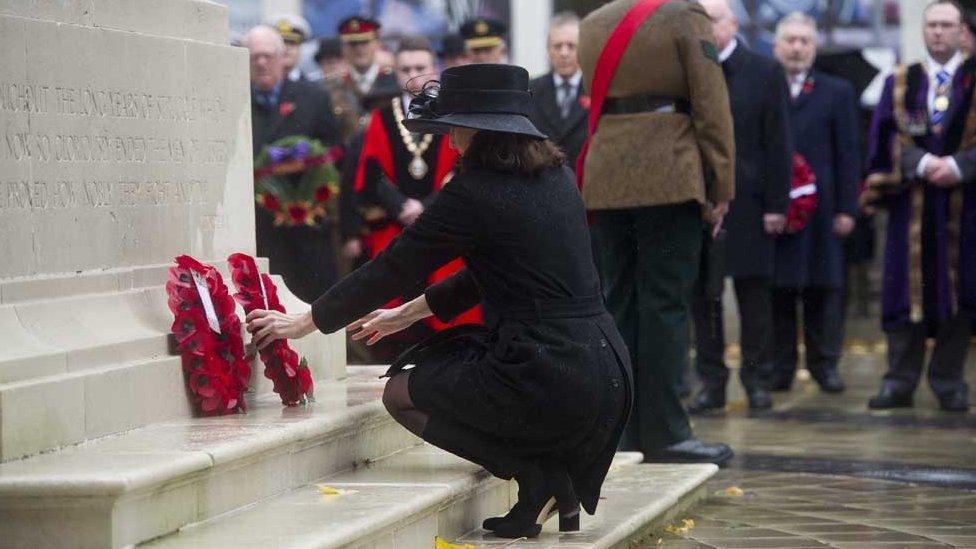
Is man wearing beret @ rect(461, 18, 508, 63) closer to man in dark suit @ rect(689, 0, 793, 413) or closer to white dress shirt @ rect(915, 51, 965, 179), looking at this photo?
man in dark suit @ rect(689, 0, 793, 413)

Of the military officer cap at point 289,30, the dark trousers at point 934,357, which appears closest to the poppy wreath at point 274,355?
the dark trousers at point 934,357

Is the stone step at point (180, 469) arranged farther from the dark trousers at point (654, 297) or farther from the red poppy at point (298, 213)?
the red poppy at point (298, 213)

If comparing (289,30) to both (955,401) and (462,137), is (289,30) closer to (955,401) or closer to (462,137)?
(955,401)

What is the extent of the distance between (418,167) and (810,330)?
126 inches

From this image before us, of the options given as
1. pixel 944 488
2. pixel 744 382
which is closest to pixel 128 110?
pixel 944 488

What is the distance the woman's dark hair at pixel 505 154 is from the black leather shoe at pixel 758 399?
5579mm

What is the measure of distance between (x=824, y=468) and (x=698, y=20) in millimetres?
2093

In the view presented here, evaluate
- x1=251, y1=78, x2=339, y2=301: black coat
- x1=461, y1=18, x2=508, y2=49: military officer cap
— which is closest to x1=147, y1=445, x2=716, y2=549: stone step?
x1=251, y1=78, x2=339, y2=301: black coat

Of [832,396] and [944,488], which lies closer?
[944,488]

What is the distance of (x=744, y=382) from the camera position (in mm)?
11914

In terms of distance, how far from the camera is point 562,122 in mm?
11195

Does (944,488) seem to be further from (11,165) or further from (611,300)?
(11,165)

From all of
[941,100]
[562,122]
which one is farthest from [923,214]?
[562,122]

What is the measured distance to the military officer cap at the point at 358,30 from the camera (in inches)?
577
